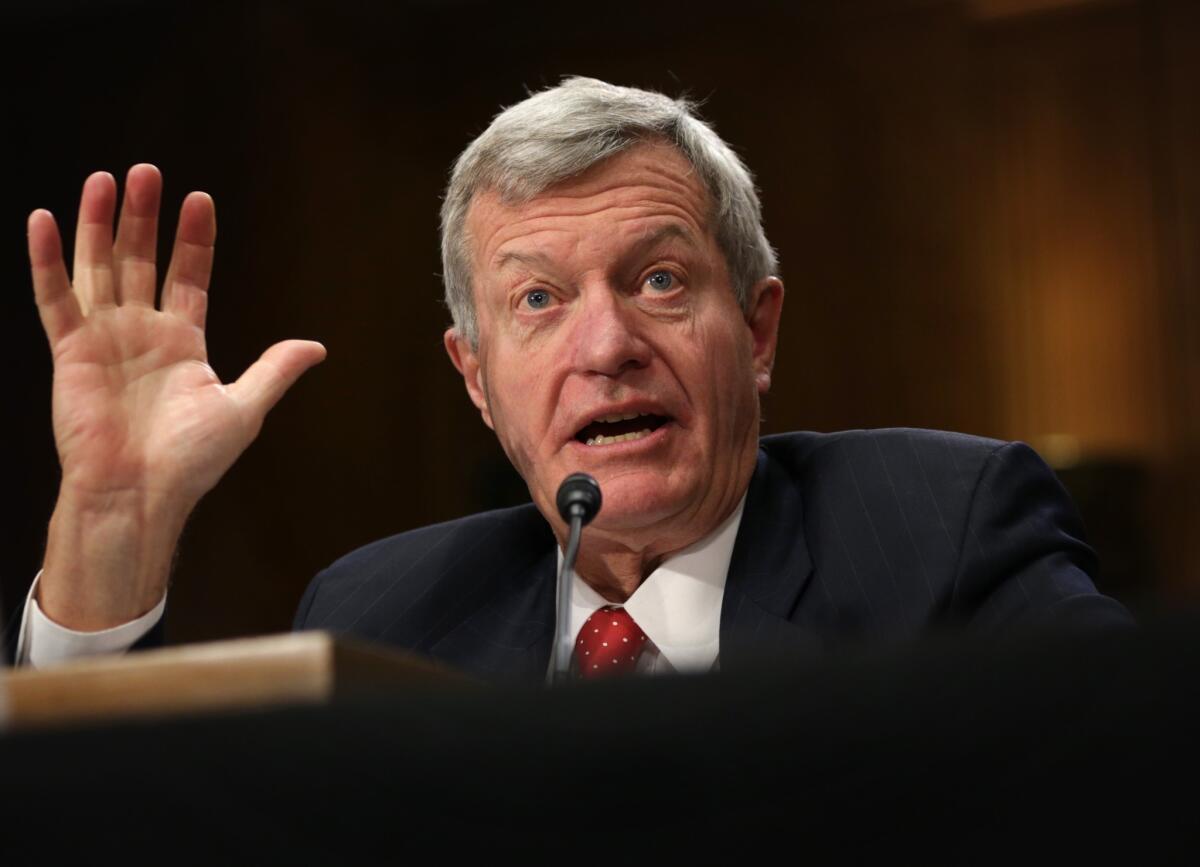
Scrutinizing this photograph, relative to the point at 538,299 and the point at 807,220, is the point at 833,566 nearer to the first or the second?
the point at 538,299

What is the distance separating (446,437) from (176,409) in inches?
157

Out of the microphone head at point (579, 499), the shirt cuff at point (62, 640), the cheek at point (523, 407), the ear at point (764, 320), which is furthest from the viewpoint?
the ear at point (764, 320)

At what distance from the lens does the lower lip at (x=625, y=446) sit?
1.78 m

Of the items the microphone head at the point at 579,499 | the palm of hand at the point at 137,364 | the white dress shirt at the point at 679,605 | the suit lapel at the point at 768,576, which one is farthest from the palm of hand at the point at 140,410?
the suit lapel at the point at 768,576

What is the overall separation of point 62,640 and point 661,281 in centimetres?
84

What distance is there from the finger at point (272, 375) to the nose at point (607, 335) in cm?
32

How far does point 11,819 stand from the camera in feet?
1.80

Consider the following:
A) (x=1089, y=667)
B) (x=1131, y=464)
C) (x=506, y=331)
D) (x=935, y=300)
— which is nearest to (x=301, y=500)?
(x=935, y=300)

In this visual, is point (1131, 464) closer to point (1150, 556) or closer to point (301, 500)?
point (1150, 556)

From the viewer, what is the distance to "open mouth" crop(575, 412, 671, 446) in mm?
1808

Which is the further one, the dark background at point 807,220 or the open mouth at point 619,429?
the dark background at point 807,220

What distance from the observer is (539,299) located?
1891 millimetres

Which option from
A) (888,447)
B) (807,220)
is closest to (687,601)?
(888,447)

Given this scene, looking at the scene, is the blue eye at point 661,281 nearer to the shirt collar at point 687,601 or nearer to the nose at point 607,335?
the nose at point 607,335
